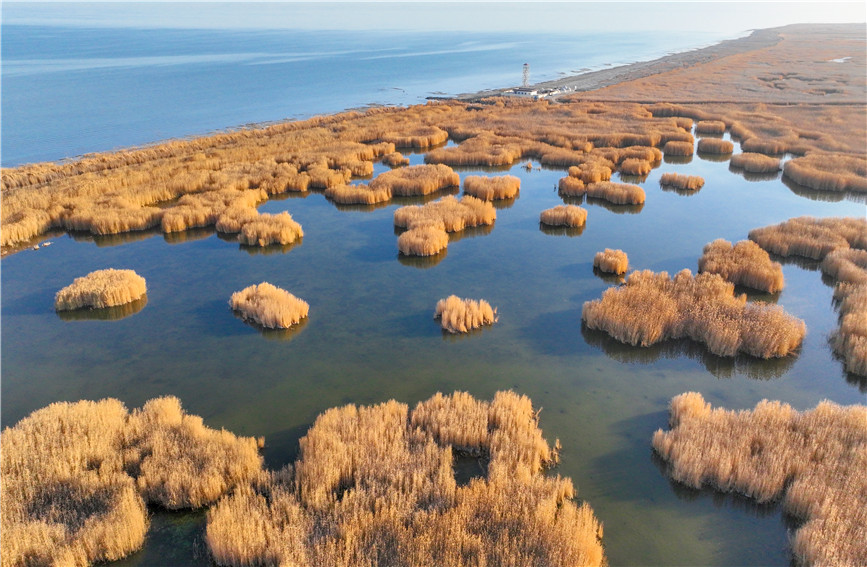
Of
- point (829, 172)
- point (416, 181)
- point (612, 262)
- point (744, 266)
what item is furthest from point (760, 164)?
point (416, 181)

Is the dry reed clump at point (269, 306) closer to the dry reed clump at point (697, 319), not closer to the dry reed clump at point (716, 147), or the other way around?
the dry reed clump at point (697, 319)

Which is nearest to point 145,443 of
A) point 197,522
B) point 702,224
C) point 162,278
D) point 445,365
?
point 197,522

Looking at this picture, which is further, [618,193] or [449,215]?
[618,193]

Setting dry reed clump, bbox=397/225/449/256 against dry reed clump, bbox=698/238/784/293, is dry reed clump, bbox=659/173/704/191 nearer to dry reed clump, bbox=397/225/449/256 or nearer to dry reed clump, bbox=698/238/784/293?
dry reed clump, bbox=698/238/784/293

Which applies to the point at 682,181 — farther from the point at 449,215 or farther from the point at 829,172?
the point at 449,215

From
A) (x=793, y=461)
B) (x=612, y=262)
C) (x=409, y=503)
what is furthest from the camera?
(x=612, y=262)

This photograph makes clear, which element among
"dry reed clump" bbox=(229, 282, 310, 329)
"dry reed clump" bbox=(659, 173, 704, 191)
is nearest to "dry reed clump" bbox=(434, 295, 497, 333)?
"dry reed clump" bbox=(229, 282, 310, 329)
